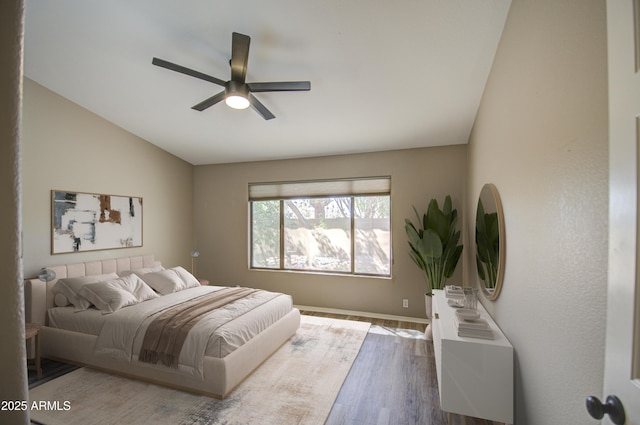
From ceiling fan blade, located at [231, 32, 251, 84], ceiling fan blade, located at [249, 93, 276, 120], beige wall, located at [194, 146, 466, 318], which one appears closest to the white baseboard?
beige wall, located at [194, 146, 466, 318]

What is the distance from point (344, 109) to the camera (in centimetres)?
333

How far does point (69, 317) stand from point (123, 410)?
55.6 inches

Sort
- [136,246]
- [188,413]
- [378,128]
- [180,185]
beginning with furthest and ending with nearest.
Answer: [180,185]
[136,246]
[378,128]
[188,413]

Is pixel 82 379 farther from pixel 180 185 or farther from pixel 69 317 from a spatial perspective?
pixel 180 185

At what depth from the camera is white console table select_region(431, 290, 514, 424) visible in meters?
1.77

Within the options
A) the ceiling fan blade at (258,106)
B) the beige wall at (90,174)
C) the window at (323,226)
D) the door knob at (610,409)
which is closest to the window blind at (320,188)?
the window at (323,226)

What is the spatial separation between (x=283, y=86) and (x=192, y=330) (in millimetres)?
2213

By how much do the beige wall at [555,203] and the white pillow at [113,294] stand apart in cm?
355

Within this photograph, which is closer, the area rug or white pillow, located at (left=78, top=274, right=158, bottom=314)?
the area rug

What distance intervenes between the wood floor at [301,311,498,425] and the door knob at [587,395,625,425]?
1.54 meters

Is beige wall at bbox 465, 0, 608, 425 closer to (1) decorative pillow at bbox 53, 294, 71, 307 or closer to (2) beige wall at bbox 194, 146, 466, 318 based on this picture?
(2) beige wall at bbox 194, 146, 466, 318

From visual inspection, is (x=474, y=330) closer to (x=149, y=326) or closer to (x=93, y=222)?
(x=149, y=326)

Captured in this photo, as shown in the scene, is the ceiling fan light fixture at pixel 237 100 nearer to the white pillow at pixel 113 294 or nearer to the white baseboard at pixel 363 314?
the white pillow at pixel 113 294

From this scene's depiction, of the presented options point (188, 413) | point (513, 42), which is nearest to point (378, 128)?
point (513, 42)
